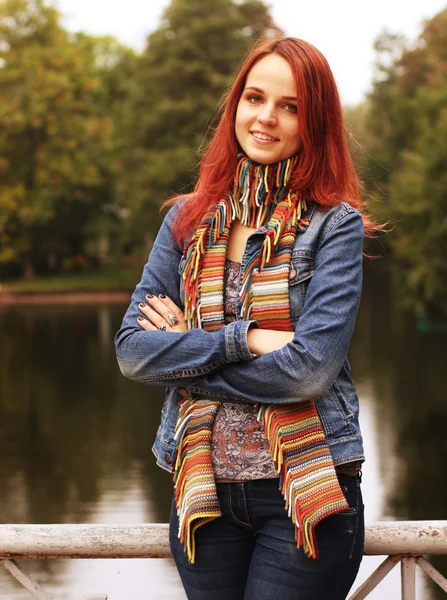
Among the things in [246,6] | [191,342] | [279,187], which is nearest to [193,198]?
[279,187]

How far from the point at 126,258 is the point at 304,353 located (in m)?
41.6

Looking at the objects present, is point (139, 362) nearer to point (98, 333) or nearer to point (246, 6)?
point (98, 333)

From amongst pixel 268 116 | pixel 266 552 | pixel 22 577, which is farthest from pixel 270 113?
pixel 22 577

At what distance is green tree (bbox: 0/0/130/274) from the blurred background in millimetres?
73

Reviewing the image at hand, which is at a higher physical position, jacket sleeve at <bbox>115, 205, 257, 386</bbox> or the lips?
the lips

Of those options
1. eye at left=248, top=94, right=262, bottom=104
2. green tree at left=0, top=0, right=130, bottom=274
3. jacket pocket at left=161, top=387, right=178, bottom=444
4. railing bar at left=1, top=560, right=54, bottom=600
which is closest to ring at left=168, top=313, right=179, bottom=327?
jacket pocket at left=161, top=387, right=178, bottom=444

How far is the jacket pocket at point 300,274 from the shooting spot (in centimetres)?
194

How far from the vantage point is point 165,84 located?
3453 cm

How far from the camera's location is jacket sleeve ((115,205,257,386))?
191 centimetres

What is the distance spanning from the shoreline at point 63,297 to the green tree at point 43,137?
3237 mm

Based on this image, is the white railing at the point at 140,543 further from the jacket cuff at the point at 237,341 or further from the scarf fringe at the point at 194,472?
the jacket cuff at the point at 237,341

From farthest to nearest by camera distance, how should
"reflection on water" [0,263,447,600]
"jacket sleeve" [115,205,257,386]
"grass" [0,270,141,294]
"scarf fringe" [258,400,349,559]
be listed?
"grass" [0,270,141,294] < "reflection on water" [0,263,447,600] < "jacket sleeve" [115,205,257,386] < "scarf fringe" [258,400,349,559]

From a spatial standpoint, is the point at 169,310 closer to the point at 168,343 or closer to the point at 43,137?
the point at 168,343

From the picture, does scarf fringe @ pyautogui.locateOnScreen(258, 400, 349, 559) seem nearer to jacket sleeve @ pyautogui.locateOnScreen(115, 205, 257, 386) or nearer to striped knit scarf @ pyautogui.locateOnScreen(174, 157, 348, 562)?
striped knit scarf @ pyautogui.locateOnScreen(174, 157, 348, 562)
